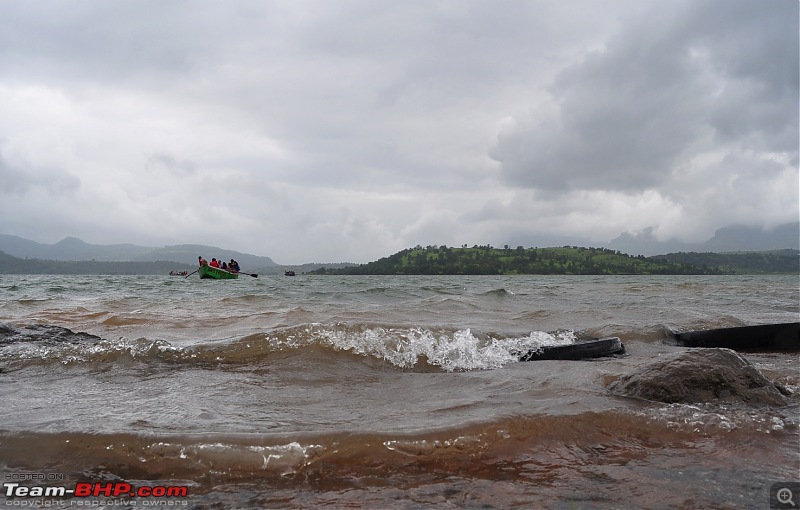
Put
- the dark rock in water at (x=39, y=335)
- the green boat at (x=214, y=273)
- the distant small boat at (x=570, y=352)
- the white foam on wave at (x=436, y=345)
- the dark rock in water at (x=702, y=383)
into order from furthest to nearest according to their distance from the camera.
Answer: the green boat at (x=214, y=273)
the dark rock in water at (x=39, y=335)
the distant small boat at (x=570, y=352)
the white foam on wave at (x=436, y=345)
the dark rock in water at (x=702, y=383)

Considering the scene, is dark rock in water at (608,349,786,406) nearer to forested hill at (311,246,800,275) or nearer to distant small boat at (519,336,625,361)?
distant small boat at (519,336,625,361)

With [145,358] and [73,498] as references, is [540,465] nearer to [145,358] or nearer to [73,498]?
[73,498]

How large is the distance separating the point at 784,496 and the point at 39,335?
10.6 m

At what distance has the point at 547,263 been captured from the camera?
137750 mm

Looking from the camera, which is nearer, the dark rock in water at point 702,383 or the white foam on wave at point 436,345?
the dark rock in water at point 702,383

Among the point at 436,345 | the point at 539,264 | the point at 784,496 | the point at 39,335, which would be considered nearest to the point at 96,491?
the point at 784,496

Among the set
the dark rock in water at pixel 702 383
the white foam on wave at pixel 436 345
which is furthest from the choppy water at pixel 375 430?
the dark rock in water at pixel 702 383

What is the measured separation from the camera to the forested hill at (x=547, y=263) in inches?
5012

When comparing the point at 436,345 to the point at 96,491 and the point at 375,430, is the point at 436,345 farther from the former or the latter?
the point at 96,491

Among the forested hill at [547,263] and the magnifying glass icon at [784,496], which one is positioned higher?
the forested hill at [547,263]

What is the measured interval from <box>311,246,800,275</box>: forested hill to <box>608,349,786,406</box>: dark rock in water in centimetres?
11799

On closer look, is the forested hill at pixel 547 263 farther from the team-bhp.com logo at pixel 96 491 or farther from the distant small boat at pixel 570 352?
the team-bhp.com logo at pixel 96 491

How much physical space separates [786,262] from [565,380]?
209 metres

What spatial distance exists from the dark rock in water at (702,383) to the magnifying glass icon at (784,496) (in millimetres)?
1806
